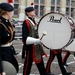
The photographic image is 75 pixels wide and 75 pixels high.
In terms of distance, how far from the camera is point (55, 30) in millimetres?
5375

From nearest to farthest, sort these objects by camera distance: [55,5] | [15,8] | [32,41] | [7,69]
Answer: [7,69], [32,41], [15,8], [55,5]

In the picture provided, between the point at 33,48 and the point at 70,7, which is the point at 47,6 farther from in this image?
the point at 33,48

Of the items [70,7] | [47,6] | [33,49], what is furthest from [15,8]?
[33,49]

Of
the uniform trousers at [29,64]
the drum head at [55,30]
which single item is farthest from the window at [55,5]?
the uniform trousers at [29,64]

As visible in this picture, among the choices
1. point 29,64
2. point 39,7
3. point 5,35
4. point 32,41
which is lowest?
point 39,7

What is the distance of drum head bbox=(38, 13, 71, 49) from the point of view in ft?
17.0

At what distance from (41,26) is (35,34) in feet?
0.66

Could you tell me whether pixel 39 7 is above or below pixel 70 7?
above

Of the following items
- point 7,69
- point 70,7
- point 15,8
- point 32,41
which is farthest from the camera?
point 70,7

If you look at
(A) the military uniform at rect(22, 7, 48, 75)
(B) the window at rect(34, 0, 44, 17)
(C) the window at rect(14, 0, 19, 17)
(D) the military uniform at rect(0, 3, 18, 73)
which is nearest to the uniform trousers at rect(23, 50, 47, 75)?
(A) the military uniform at rect(22, 7, 48, 75)

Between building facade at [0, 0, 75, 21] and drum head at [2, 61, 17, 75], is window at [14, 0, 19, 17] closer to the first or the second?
building facade at [0, 0, 75, 21]

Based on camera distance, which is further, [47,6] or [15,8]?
[47,6]

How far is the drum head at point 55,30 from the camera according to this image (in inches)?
204

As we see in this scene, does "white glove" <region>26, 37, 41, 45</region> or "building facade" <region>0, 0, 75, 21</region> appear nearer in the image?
"white glove" <region>26, 37, 41, 45</region>
